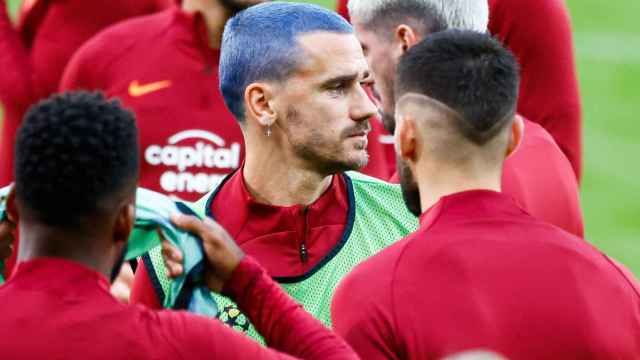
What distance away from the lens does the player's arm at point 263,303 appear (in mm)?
3736

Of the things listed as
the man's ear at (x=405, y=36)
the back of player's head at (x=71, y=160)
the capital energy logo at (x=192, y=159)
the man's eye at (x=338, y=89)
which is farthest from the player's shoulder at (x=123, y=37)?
the back of player's head at (x=71, y=160)

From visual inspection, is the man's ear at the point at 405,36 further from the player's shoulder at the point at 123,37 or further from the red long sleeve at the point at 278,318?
the red long sleeve at the point at 278,318

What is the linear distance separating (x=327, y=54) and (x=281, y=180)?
354 mm

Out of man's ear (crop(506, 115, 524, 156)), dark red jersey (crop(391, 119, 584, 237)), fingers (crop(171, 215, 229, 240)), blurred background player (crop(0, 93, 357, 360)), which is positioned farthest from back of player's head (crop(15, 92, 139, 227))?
dark red jersey (crop(391, 119, 584, 237))

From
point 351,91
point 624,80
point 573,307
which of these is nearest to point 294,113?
point 351,91

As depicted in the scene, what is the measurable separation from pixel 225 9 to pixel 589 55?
683 cm

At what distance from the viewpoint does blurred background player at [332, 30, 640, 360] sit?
3844 mm

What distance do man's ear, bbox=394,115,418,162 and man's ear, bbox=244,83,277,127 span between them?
26.9 inches

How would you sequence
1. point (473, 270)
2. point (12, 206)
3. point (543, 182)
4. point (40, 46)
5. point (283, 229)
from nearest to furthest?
point (12, 206), point (473, 270), point (283, 229), point (543, 182), point (40, 46)

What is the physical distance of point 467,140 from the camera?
4.10m

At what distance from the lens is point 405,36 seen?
533 centimetres

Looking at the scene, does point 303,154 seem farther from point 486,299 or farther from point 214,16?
point 214,16

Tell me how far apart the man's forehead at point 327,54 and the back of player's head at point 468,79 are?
0.48m

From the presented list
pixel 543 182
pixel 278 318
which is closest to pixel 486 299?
pixel 278 318
